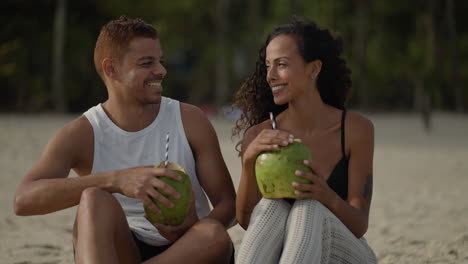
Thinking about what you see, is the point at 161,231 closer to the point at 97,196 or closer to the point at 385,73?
the point at 97,196

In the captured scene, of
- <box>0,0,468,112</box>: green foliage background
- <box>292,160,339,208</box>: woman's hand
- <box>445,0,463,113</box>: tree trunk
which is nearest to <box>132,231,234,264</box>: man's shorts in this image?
<box>292,160,339,208</box>: woman's hand

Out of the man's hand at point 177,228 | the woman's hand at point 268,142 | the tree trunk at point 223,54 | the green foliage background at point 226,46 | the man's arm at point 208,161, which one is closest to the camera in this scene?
the woman's hand at point 268,142

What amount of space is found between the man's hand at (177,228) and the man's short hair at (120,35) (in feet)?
2.64

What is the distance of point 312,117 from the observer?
3408 mm

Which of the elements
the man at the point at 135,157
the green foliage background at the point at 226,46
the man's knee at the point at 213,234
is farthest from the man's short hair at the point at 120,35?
the green foliage background at the point at 226,46

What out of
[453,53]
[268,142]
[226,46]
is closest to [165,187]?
[268,142]

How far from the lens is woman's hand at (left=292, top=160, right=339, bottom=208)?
2.87 metres

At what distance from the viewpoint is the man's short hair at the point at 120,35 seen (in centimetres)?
323

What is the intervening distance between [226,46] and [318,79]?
70.8ft

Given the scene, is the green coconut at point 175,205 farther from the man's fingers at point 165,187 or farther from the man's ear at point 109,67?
the man's ear at point 109,67

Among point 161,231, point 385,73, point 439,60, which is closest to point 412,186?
point 161,231

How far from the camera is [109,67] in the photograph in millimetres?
3320

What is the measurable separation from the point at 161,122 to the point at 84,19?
2032cm

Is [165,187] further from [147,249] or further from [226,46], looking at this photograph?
[226,46]
